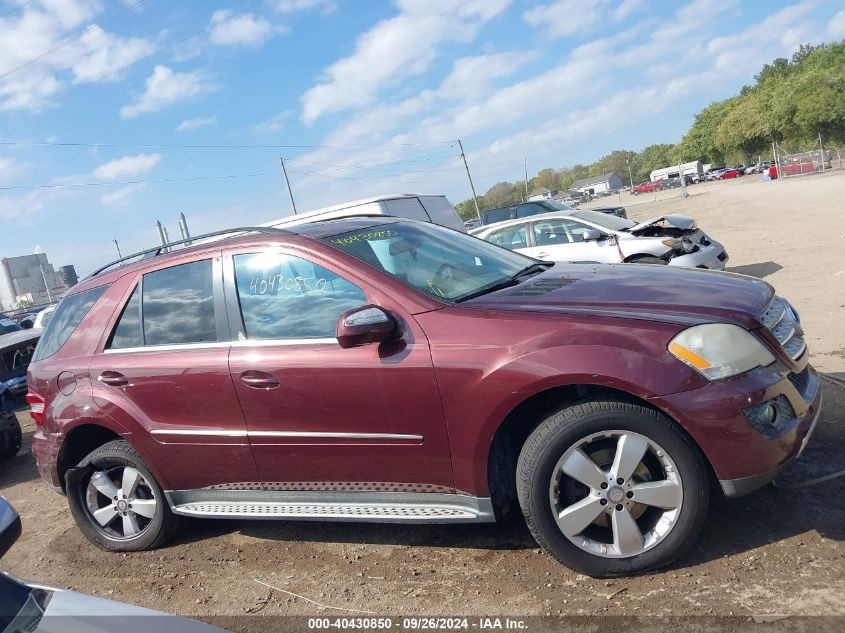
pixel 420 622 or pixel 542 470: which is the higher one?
pixel 542 470

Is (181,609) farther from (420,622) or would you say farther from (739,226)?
(739,226)

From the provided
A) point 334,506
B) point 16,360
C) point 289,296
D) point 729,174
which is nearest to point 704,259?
point 289,296

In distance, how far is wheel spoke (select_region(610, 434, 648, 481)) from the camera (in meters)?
2.97

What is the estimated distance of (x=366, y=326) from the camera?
322 centimetres

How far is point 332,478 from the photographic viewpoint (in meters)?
3.59

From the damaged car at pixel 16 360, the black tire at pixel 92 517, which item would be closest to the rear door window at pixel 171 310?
the black tire at pixel 92 517

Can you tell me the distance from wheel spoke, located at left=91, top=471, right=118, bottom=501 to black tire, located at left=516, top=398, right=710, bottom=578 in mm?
2740

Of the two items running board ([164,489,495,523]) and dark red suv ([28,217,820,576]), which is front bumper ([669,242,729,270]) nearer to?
dark red suv ([28,217,820,576])

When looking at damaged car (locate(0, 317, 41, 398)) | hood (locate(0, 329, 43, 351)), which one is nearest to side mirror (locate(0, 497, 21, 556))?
damaged car (locate(0, 317, 41, 398))

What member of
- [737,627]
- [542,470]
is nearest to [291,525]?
[542,470]

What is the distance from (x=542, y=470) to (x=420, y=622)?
87 cm

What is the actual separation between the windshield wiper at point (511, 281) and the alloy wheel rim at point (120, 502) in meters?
2.36

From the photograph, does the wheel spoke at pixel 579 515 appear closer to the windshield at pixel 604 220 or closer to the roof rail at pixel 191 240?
the roof rail at pixel 191 240

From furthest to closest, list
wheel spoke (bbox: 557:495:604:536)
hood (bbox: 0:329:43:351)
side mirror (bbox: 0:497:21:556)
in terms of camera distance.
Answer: hood (bbox: 0:329:43:351), wheel spoke (bbox: 557:495:604:536), side mirror (bbox: 0:497:21:556)
